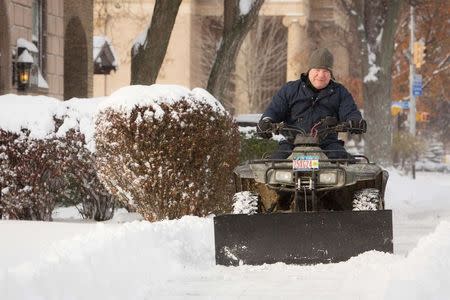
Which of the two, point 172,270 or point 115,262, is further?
point 172,270

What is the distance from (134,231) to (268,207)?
122cm

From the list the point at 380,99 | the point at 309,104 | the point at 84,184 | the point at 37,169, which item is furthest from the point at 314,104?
the point at 380,99

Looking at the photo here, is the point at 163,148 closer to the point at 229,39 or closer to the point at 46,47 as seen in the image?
the point at 229,39

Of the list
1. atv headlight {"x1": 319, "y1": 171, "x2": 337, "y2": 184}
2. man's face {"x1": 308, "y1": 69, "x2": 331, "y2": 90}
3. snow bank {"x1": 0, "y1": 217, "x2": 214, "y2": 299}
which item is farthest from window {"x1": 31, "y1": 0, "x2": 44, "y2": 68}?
atv headlight {"x1": 319, "y1": 171, "x2": 337, "y2": 184}

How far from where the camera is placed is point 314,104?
12.3m

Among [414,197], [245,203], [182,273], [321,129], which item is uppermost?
[321,129]

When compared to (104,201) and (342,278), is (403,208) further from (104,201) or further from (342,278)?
(342,278)

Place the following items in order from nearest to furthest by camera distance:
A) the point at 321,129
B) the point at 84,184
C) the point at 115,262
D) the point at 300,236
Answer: the point at 115,262, the point at 300,236, the point at 321,129, the point at 84,184

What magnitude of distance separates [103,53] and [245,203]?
Result: 1034 inches

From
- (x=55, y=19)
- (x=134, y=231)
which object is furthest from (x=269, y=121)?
(x=55, y=19)

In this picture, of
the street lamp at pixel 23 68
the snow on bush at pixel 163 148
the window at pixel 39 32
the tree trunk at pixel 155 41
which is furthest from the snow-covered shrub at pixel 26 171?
the window at pixel 39 32

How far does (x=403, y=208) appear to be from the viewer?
78.9 ft

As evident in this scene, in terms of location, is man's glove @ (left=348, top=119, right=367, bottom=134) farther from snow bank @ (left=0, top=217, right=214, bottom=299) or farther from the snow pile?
snow bank @ (left=0, top=217, right=214, bottom=299)

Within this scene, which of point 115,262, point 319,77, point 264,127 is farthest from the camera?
point 319,77
